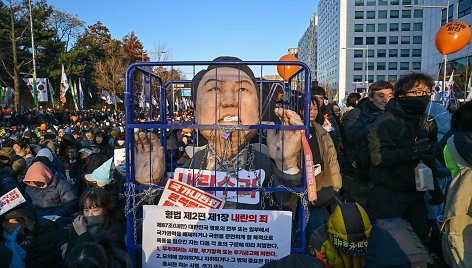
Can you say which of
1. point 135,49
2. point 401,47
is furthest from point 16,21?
point 401,47

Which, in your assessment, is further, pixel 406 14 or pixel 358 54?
pixel 406 14

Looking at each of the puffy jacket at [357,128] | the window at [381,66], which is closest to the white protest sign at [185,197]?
the puffy jacket at [357,128]

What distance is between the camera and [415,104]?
359cm

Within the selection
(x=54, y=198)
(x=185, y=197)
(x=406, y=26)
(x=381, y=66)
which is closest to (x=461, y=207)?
(x=185, y=197)

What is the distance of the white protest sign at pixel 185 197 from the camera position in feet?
7.97

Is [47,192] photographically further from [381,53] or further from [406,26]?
[406,26]

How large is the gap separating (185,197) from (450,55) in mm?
35263

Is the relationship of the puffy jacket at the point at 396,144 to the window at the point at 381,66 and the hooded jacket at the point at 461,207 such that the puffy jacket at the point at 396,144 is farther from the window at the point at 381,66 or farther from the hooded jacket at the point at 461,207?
the window at the point at 381,66

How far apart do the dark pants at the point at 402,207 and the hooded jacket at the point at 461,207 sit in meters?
1.04

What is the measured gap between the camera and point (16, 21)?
30047 millimetres

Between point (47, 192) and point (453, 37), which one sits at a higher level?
point (453, 37)

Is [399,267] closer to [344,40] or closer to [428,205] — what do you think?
[428,205]

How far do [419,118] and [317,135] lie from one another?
3.41 feet

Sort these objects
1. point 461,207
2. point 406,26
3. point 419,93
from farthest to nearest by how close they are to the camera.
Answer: point 406,26, point 419,93, point 461,207
